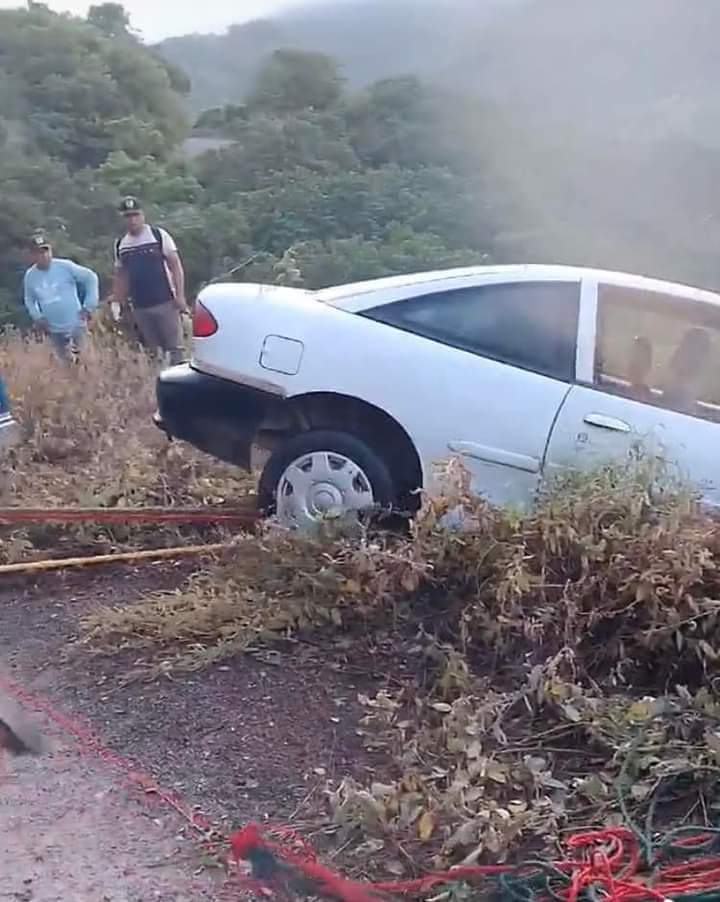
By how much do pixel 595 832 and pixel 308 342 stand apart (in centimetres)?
Answer: 268

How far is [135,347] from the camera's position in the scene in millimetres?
9656

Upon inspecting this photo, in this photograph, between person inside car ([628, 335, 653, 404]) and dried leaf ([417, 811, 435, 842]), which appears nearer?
dried leaf ([417, 811, 435, 842])

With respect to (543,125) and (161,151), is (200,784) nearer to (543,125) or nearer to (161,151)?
(543,125)

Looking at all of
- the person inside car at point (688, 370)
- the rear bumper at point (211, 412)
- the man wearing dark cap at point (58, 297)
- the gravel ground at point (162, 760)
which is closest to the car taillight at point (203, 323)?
the rear bumper at point (211, 412)

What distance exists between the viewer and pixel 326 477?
5.40m

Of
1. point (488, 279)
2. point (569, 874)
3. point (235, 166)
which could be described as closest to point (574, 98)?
point (235, 166)

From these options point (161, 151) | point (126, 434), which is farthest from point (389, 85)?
point (126, 434)

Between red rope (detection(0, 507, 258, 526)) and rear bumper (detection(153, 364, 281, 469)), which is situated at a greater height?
rear bumper (detection(153, 364, 281, 469))

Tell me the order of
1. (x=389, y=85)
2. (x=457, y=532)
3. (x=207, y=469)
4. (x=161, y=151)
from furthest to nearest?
(x=161, y=151)
(x=389, y=85)
(x=207, y=469)
(x=457, y=532)

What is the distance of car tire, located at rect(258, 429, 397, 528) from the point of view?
535cm

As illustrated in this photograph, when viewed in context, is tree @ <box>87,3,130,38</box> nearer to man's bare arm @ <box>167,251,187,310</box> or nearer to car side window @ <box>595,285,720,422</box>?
man's bare arm @ <box>167,251,187,310</box>

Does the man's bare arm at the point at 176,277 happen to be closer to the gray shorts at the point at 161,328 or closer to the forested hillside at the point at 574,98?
the gray shorts at the point at 161,328

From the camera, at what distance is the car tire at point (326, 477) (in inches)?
211

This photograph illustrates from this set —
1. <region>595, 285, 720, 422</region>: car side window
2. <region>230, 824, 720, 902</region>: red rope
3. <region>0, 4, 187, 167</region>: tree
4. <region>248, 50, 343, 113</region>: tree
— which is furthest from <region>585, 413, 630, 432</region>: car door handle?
<region>0, 4, 187, 167</region>: tree
